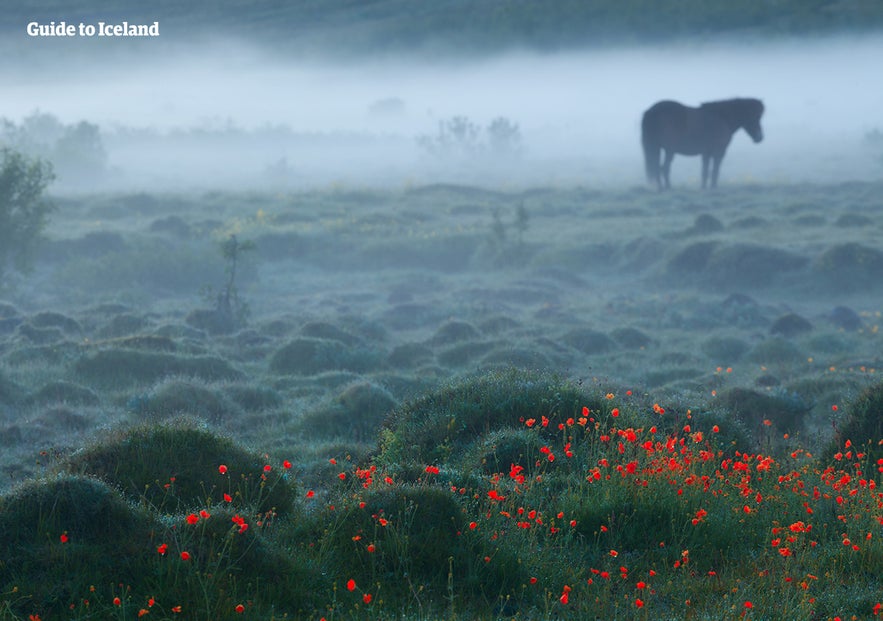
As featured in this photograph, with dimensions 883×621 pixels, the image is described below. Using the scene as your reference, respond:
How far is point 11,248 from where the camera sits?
25.4 metres

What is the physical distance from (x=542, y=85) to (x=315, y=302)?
4243 inches

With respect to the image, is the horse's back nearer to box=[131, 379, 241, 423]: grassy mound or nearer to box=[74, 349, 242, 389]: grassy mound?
box=[74, 349, 242, 389]: grassy mound

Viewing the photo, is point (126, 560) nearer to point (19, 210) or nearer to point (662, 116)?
point (19, 210)

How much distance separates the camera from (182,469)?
297 inches

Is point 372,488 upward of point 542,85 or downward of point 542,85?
downward

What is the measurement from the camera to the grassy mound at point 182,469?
7.23 meters

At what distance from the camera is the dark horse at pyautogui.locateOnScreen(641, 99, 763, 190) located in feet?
A: 144

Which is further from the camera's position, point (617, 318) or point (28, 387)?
point (617, 318)

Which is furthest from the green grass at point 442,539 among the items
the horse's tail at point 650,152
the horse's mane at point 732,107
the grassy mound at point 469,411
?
the horse's mane at point 732,107

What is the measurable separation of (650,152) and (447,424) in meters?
37.4

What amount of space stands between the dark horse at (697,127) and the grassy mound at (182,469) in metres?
38.2

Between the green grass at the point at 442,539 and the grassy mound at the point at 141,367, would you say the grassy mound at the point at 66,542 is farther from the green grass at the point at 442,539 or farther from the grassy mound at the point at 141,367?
the grassy mound at the point at 141,367

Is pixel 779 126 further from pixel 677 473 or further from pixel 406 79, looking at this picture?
pixel 677 473

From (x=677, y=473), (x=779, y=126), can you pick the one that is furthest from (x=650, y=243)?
(x=779, y=126)
